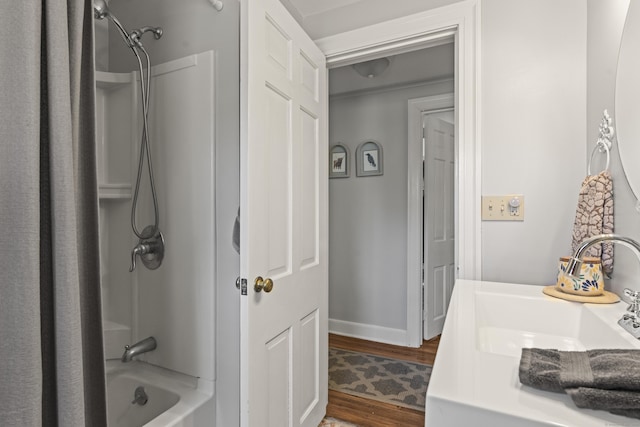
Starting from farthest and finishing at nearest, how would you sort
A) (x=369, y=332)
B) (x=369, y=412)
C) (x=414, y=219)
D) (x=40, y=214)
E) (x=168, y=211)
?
1. (x=369, y=332)
2. (x=414, y=219)
3. (x=369, y=412)
4. (x=168, y=211)
5. (x=40, y=214)

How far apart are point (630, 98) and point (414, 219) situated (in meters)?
1.95

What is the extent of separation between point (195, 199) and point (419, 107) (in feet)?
7.14

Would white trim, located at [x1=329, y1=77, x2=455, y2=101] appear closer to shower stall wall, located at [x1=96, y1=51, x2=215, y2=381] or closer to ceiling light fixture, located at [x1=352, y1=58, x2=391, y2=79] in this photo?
ceiling light fixture, located at [x1=352, y1=58, x2=391, y2=79]

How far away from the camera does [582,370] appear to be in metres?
0.56

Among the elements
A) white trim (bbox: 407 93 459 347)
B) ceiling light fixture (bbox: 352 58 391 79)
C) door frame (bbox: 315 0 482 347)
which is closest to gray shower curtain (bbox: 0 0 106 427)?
door frame (bbox: 315 0 482 347)

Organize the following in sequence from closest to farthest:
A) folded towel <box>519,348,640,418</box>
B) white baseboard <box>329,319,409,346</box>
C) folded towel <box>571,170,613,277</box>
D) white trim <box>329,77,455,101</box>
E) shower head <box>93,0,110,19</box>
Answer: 1. folded towel <box>519,348,640,418</box>
2. folded towel <box>571,170,613,277</box>
3. shower head <box>93,0,110,19</box>
4. white trim <box>329,77,455,101</box>
5. white baseboard <box>329,319,409,346</box>

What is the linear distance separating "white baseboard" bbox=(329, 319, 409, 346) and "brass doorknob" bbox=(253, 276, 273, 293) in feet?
6.93

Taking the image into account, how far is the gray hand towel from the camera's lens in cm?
50

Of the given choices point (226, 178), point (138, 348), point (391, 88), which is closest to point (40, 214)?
point (226, 178)

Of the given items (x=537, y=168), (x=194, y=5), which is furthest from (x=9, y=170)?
(x=537, y=168)

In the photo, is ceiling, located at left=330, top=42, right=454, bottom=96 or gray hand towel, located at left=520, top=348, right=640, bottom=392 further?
ceiling, located at left=330, top=42, right=454, bottom=96

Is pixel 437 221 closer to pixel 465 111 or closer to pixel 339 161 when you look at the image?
pixel 339 161


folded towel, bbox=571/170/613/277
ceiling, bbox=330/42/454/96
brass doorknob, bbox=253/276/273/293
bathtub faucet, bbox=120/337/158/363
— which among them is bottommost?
bathtub faucet, bbox=120/337/158/363

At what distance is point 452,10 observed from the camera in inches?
63.1
